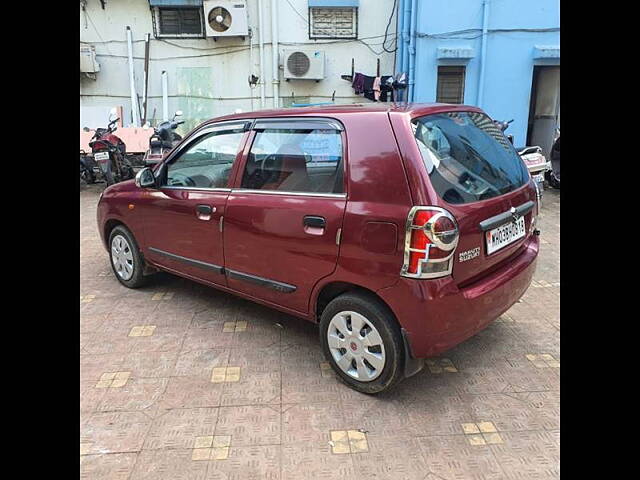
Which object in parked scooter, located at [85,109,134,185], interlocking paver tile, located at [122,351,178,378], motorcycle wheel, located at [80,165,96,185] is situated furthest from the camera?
motorcycle wheel, located at [80,165,96,185]

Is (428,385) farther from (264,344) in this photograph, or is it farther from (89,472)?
(89,472)

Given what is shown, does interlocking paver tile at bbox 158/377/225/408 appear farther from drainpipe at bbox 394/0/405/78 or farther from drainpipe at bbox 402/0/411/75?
drainpipe at bbox 394/0/405/78

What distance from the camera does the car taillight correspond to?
Answer: 2314 mm

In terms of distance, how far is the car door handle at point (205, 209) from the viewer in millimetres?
3379

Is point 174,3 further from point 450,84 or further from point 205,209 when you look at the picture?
point 205,209

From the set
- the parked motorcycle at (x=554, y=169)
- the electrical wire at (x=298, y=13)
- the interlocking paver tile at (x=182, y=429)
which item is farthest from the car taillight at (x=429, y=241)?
the electrical wire at (x=298, y=13)

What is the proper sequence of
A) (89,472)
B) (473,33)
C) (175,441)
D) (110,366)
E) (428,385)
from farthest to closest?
(473,33)
(110,366)
(428,385)
(175,441)
(89,472)

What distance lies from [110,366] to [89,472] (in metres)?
0.98

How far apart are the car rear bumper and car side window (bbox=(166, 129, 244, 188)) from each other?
1.58 metres

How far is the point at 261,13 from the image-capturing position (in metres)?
9.62

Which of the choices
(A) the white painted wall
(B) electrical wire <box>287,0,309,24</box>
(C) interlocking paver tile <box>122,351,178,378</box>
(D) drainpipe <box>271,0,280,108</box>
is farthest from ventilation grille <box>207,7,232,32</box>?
(C) interlocking paver tile <box>122,351,178,378</box>

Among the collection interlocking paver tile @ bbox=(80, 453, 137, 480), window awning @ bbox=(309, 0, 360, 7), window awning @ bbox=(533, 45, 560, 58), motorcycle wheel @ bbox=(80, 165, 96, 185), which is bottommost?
interlocking paver tile @ bbox=(80, 453, 137, 480)

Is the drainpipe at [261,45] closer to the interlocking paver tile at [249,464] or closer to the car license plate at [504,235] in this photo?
the car license plate at [504,235]

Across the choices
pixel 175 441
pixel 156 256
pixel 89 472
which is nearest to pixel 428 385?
pixel 175 441
